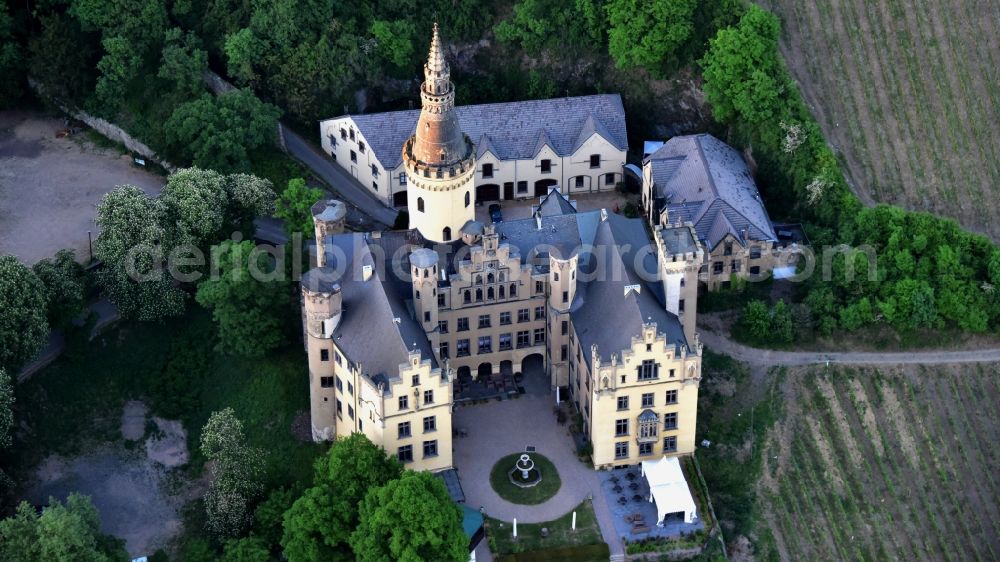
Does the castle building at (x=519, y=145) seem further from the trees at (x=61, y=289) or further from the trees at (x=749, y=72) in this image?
the trees at (x=61, y=289)

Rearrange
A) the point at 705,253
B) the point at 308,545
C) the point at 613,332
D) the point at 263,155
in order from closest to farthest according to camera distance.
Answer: the point at 308,545 < the point at 613,332 < the point at 705,253 < the point at 263,155

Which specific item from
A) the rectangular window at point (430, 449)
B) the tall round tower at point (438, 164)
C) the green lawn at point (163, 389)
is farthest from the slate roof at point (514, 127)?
the rectangular window at point (430, 449)

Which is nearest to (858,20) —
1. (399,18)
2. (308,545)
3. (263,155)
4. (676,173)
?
(676,173)

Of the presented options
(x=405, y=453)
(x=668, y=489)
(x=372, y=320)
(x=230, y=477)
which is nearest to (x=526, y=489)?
(x=405, y=453)

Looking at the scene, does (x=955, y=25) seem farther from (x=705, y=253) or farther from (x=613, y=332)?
(x=613, y=332)

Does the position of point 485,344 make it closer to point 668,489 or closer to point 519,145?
point 668,489
